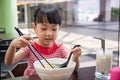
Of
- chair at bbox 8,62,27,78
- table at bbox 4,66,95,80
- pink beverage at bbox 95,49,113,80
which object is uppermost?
pink beverage at bbox 95,49,113,80

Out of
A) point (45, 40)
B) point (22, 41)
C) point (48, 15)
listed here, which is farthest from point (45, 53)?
point (22, 41)

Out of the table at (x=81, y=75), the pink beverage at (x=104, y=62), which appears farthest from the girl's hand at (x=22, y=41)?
the pink beverage at (x=104, y=62)

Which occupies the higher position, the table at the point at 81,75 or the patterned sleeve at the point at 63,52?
the patterned sleeve at the point at 63,52

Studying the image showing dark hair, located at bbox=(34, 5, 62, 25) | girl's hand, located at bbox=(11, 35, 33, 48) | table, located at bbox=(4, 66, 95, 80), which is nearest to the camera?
girl's hand, located at bbox=(11, 35, 33, 48)

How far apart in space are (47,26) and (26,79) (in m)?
0.25

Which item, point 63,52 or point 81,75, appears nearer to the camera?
point 81,75

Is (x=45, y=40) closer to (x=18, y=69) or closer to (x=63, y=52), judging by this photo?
(x=63, y=52)

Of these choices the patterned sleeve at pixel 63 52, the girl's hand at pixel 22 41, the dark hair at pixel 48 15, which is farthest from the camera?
the patterned sleeve at pixel 63 52

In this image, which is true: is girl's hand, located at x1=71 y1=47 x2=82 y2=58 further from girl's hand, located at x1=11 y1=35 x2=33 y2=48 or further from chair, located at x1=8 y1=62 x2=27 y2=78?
chair, located at x1=8 y1=62 x2=27 y2=78

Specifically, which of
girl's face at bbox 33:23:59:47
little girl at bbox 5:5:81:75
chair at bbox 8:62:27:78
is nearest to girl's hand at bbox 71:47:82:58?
little girl at bbox 5:5:81:75

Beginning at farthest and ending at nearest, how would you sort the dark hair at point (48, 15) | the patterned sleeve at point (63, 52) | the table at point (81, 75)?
1. the patterned sleeve at point (63, 52)
2. the dark hair at point (48, 15)
3. the table at point (81, 75)

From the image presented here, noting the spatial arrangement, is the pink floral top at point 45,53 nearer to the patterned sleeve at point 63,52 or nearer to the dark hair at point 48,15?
the patterned sleeve at point 63,52

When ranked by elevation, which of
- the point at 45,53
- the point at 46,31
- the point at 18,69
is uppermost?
the point at 46,31

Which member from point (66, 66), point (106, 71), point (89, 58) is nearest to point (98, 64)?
point (106, 71)
